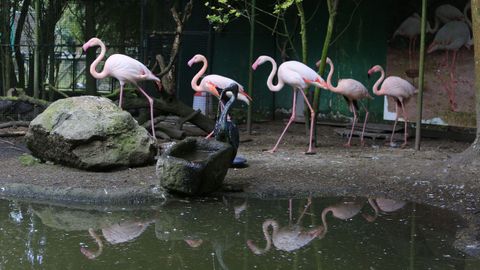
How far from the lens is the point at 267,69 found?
1364 centimetres

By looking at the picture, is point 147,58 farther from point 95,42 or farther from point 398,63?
point 398,63

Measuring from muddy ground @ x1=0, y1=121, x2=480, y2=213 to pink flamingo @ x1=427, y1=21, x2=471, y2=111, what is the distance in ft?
9.12

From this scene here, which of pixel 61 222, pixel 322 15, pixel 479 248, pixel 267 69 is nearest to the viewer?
pixel 479 248

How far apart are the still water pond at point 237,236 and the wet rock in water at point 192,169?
6.8 inches

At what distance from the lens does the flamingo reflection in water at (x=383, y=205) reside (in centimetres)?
591

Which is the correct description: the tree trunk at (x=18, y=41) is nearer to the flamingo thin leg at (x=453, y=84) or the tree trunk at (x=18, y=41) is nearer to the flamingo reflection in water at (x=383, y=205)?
the flamingo thin leg at (x=453, y=84)

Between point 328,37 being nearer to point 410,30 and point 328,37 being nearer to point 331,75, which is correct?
point 331,75

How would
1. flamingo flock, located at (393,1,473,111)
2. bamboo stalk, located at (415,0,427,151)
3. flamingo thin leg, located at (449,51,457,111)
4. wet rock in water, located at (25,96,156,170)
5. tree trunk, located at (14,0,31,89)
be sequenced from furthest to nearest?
1. tree trunk, located at (14,0,31,89)
2. flamingo thin leg, located at (449,51,457,111)
3. flamingo flock, located at (393,1,473,111)
4. bamboo stalk, located at (415,0,427,151)
5. wet rock in water, located at (25,96,156,170)

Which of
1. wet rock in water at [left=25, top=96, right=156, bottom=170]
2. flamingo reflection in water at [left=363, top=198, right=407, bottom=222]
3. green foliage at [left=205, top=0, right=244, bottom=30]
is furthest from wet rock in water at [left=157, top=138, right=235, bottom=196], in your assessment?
green foliage at [left=205, top=0, right=244, bottom=30]

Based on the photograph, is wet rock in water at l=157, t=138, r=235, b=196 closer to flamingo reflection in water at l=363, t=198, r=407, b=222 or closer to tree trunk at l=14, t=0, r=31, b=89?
flamingo reflection in water at l=363, t=198, r=407, b=222

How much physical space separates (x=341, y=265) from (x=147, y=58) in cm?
829

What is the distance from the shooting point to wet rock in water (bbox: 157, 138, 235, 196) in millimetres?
5789

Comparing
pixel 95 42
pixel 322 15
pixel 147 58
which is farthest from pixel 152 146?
pixel 322 15

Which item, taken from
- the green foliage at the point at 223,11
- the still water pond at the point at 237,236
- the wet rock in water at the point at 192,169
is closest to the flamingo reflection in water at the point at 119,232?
the still water pond at the point at 237,236
